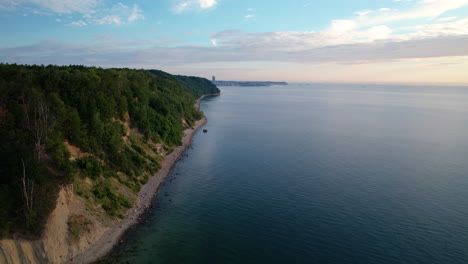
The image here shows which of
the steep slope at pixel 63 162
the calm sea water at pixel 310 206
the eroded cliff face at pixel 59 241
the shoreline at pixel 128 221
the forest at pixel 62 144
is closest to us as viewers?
the eroded cliff face at pixel 59 241

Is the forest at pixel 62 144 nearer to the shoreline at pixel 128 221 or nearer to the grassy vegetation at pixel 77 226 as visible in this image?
the shoreline at pixel 128 221

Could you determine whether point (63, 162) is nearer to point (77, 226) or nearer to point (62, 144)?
point (62, 144)

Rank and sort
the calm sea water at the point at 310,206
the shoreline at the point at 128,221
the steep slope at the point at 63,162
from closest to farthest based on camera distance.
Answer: the steep slope at the point at 63,162 → the shoreline at the point at 128,221 → the calm sea water at the point at 310,206

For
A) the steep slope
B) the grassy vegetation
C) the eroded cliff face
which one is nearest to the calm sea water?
the eroded cliff face

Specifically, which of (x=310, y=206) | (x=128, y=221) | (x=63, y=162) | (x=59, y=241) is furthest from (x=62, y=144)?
(x=310, y=206)

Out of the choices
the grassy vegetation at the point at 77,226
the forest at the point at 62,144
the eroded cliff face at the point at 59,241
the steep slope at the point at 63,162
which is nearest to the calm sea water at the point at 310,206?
the eroded cliff face at the point at 59,241

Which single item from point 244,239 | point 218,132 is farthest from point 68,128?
point 218,132
